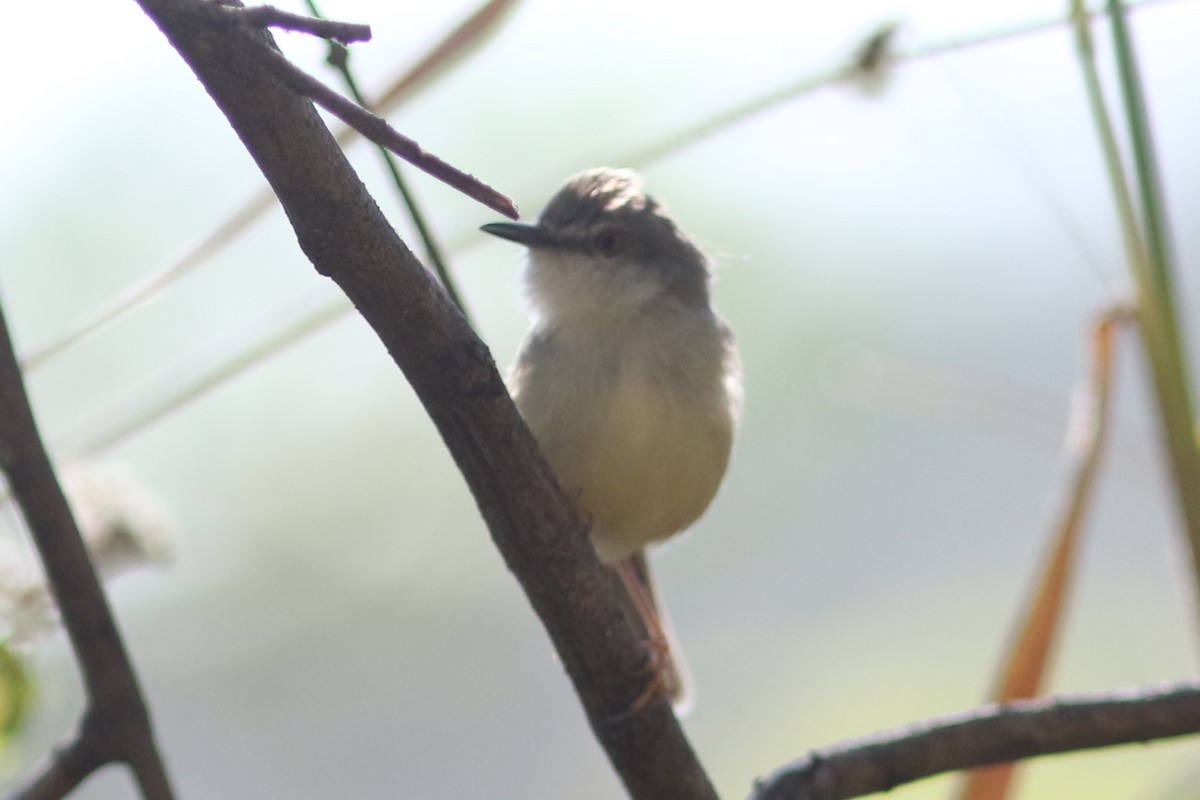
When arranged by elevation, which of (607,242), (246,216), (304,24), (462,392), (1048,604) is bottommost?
(1048,604)

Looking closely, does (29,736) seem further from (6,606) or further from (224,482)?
(224,482)

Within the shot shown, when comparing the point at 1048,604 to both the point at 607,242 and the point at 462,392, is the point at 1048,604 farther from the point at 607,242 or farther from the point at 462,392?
the point at 607,242

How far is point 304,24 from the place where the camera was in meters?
1.09

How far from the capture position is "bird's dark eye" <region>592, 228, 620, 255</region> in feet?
10.3

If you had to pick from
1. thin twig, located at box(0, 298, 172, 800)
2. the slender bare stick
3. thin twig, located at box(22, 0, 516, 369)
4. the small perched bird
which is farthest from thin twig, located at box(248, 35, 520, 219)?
the small perched bird

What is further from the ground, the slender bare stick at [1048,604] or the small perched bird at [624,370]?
the small perched bird at [624,370]

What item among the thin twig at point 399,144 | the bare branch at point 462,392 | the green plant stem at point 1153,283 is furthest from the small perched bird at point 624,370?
the thin twig at point 399,144

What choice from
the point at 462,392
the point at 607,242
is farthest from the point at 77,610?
the point at 607,242

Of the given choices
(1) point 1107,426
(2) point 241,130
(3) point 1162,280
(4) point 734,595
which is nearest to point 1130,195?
(3) point 1162,280

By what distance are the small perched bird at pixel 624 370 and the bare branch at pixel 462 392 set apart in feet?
1.63

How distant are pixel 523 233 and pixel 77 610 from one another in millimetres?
1572

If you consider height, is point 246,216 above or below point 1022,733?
above

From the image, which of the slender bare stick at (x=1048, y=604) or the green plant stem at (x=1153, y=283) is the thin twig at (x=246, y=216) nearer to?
the green plant stem at (x=1153, y=283)

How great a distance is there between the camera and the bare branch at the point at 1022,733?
5.99 feet
